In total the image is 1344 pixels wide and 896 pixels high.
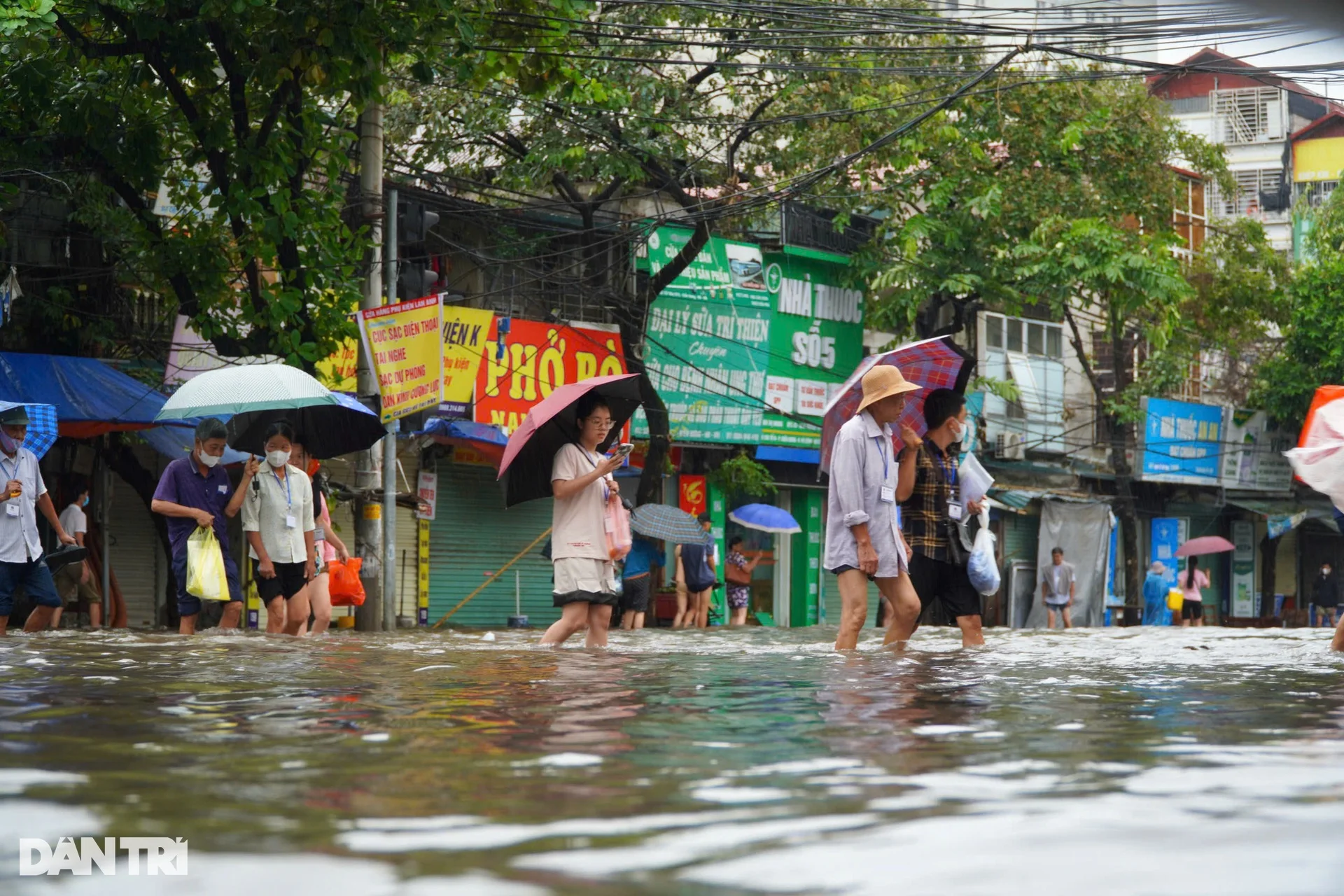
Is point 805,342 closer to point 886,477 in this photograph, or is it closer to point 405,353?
point 405,353

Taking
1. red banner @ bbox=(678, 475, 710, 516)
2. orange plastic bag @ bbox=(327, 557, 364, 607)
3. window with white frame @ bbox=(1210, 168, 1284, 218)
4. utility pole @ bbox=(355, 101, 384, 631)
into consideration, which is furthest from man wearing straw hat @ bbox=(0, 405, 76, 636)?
window with white frame @ bbox=(1210, 168, 1284, 218)

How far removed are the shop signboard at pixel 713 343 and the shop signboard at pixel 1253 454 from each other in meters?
13.3

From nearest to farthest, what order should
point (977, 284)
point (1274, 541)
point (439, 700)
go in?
1. point (439, 700)
2. point (977, 284)
3. point (1274, 541)

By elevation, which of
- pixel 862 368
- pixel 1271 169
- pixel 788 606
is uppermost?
pixel 1271 169

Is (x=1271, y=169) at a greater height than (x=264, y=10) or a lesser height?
greater

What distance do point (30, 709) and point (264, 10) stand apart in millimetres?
8245

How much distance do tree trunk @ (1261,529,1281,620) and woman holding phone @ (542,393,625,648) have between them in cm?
3151

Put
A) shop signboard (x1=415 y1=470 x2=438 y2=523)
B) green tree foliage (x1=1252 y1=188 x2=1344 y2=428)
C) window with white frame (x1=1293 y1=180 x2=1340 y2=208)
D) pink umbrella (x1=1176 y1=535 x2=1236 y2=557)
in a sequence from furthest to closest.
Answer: window with white frame (x1=1293 y1=180 x2=1340 y2=208) < green tree foliage (x1=1252 y1=188 x2=1344 y2=428) < pink umbrella (x1=1176 y1=535 x2=1236 y2=557) < shop signboard (x1=415 y1=470 x2=438 y2=523)

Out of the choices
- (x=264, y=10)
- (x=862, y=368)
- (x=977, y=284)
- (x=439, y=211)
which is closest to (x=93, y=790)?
(x=862, y=368)

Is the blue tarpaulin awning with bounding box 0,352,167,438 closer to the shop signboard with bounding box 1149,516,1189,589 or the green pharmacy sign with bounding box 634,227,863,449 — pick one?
the green pharmacy sign with bounding box 634,227,863,449

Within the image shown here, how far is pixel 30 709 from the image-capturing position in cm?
474

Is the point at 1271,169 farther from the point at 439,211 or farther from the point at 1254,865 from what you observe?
the point at 1254,865

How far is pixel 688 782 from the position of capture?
3148 mm

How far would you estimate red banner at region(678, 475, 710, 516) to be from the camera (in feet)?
82.6
